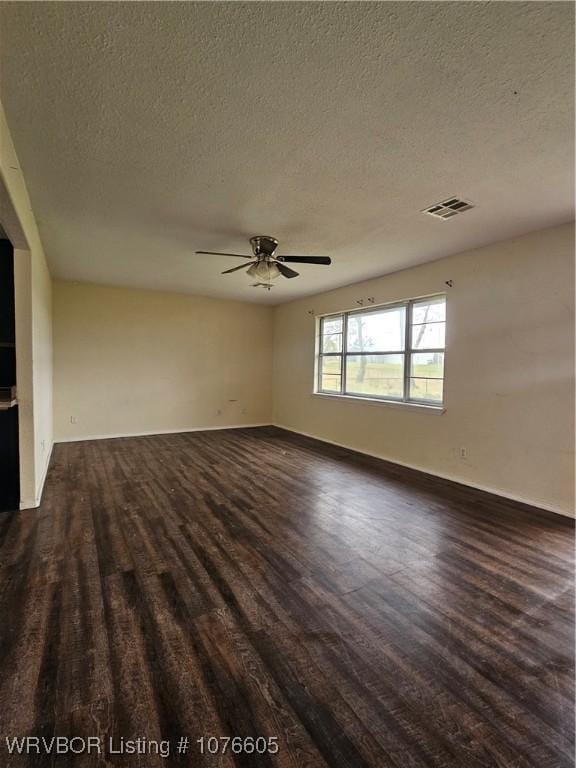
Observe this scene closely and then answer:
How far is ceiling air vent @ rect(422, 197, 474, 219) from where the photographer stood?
9.11ft

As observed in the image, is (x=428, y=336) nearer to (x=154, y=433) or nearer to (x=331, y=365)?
(x=331, y=365)

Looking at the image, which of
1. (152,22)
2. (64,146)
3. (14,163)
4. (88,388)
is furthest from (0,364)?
(152,22)

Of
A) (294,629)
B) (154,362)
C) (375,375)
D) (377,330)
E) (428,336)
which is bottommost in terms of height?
(294,629)

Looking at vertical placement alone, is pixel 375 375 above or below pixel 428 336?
below

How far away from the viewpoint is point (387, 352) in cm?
512

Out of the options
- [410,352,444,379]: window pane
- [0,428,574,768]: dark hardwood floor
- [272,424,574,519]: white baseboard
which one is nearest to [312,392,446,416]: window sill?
[410,352,444,379]: window pane

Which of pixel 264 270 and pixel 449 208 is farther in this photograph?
pixel 264 270

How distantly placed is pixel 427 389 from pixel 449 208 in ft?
7.50

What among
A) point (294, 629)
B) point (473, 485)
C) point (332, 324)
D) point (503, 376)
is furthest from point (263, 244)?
point (473, 485)

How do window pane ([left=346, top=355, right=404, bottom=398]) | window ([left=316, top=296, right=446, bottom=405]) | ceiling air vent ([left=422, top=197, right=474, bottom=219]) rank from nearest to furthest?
1. ceiling air vent ([left=422, top=197, right=474, bottom=219])
2. window ([left=316, top=296, right=446, bottom=405])
3. window pane ([left=346, top=355, right=404, bottom=398])

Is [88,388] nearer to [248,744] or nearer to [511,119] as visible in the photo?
[248,744]

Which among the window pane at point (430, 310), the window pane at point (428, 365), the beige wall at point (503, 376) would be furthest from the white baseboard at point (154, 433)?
the window pane at point (430, 310)

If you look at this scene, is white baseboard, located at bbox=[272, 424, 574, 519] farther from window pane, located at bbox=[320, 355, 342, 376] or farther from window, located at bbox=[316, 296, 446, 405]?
window pane, located at bbox=[320, 355, 342, 376]

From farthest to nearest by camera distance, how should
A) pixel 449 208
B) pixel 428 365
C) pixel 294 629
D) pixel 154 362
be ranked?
pixel 154 362 < pixel 428 365 < pixel 449 208 < pixel 294 629
